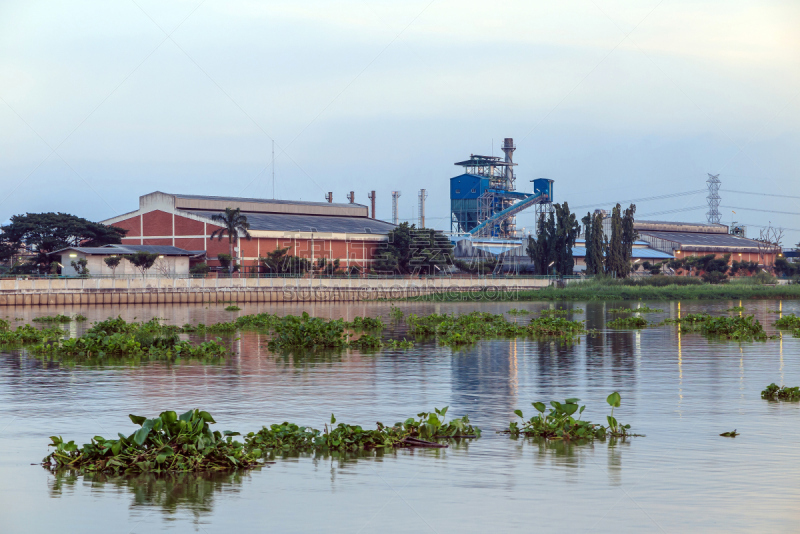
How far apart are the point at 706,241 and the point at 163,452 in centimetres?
12561

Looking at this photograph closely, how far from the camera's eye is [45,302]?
209 ft

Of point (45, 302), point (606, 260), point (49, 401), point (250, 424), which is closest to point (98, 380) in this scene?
point (49, 401)

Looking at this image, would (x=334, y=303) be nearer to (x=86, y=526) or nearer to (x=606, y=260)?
(x=606, y=260)

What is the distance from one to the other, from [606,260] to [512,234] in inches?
1478

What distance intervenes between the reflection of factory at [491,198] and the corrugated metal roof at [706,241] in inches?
633

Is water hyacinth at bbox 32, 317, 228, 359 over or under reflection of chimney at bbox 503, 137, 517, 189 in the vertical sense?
under

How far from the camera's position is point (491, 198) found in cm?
12500

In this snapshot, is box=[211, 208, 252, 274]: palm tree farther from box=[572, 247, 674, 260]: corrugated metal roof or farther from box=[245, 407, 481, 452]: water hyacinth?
box=[245, 407, 481, 452]: water hyacinth

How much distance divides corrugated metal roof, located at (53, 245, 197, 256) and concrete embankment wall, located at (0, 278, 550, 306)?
12110 millimetres

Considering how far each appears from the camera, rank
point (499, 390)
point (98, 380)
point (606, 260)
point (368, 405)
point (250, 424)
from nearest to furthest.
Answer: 1. point (250, 424)
2. point (368, 405)
3. point (499, 390)
4. point (98, 380)
5. point (606, 260)

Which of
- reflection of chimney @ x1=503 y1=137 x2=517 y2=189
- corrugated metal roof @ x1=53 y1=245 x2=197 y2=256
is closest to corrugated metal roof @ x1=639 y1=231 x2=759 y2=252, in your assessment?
reflection of chimney @ x1=503 y1=137 x2=517 y2=189

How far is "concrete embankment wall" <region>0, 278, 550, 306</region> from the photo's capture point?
64.1m

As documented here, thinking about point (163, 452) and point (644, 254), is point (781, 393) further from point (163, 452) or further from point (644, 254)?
point (644, 254)

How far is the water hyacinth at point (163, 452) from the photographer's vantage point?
11.2 meters
